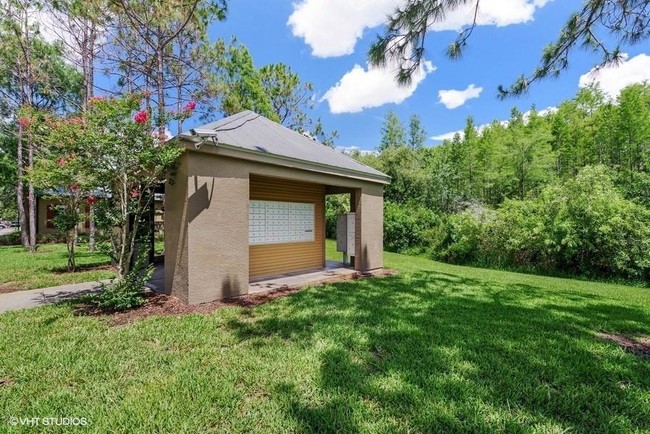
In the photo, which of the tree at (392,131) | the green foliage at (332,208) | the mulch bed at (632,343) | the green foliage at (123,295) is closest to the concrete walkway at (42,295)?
the green foliage at (123,295)

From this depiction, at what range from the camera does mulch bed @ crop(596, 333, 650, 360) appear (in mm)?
3600

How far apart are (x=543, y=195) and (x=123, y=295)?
13.7 m

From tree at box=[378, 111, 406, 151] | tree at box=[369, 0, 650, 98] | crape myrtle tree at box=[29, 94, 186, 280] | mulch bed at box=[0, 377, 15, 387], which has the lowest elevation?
mulch bed at box=[0, 377, 15, 387]

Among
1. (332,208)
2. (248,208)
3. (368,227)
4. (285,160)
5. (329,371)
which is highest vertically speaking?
(285,160)

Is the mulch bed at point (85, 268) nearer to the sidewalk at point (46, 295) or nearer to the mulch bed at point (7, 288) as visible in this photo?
the mulch bed at point (7, 288)

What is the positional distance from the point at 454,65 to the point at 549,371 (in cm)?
470

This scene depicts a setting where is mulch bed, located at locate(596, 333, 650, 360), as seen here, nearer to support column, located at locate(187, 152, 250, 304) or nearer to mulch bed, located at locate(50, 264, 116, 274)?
support column, located at locate(187, 152, 250, 304)

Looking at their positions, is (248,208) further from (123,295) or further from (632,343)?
(632,343)

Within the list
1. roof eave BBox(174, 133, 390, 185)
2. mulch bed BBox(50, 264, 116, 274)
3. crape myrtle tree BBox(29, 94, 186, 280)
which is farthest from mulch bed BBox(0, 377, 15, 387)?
mulch bed BBox(50, 264, 116, 274)

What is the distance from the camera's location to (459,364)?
3.16m

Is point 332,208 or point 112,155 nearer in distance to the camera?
point 112,155

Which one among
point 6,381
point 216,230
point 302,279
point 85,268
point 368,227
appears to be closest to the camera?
point 6,381

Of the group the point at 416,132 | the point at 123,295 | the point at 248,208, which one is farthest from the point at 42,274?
the point at 416,132

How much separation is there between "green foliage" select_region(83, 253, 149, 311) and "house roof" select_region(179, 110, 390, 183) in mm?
2397
